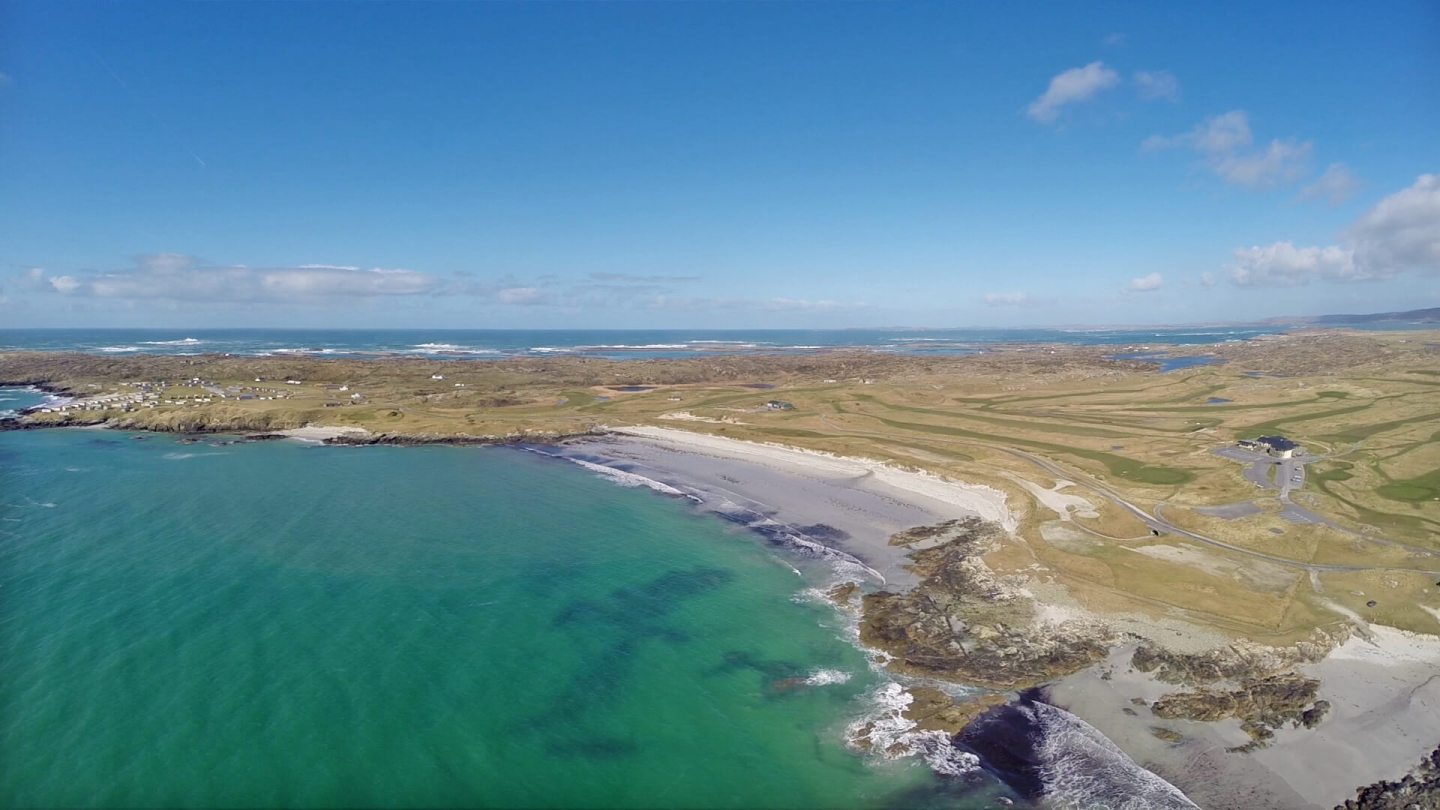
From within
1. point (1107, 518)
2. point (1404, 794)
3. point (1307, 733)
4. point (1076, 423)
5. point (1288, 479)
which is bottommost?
point (1404, 794)

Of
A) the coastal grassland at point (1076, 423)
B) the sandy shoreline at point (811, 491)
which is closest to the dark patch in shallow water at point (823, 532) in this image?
the sandy shoreline at point (811, 491)

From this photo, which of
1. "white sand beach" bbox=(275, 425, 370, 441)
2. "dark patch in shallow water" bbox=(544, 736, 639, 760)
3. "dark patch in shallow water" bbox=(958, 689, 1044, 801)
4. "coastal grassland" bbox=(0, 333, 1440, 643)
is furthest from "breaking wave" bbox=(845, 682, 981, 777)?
"white sand beach" bbox=(275, 425, 370, 441)

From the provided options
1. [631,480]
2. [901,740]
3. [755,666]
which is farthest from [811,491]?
[901,740]

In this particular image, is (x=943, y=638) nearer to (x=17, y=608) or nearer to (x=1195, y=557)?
(x=1195, y=557)

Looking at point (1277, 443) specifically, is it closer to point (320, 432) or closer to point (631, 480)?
point (631, 480)

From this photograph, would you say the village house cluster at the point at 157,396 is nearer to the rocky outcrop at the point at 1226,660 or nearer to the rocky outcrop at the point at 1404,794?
the rocky outcrop at the point at 1226,660
